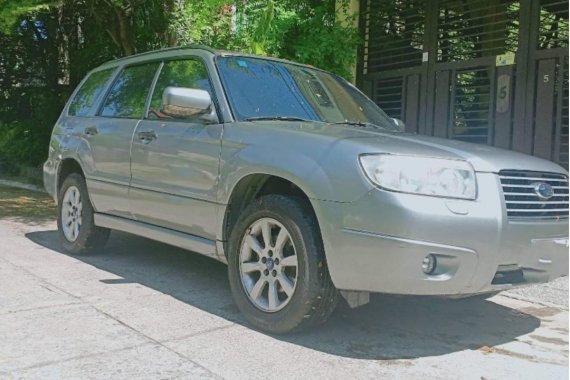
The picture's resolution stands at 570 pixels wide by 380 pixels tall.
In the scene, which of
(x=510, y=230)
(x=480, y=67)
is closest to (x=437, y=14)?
(x=480, y=67)

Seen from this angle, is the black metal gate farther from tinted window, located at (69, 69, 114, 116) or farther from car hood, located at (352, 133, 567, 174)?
tinted window, located at (69, 69, 114, 116)

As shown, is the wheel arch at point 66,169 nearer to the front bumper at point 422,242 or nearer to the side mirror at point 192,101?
the side mirror at point 192,101

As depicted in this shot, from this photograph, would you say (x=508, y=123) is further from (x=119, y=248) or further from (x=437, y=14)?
(x=119, y=248)

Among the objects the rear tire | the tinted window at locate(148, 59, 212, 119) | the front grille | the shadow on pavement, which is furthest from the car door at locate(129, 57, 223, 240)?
the front grille

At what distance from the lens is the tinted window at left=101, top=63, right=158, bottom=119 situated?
541cm

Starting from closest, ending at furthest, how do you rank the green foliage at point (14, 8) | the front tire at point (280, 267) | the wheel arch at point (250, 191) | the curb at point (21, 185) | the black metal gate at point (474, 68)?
1. the front tire at point (280, 267)
2. the wheel arch at point (250, 191)
3. the black metal gate at point (474, 68)
4. the green foliage at point (14, 8)
5. the curb at point (21, 185)

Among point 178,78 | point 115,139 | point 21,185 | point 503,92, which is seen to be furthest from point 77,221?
point 21,185

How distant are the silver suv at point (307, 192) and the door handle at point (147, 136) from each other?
0.05 ft

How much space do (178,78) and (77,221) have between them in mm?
1885

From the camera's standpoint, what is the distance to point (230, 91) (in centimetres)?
457

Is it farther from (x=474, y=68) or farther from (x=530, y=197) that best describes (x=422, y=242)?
(x=474, y=68)

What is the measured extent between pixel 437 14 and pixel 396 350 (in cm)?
628

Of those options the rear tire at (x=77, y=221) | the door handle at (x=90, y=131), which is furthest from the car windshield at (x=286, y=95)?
the rear tire at (x=77, y=221)

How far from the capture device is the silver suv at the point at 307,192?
11.3 ft
